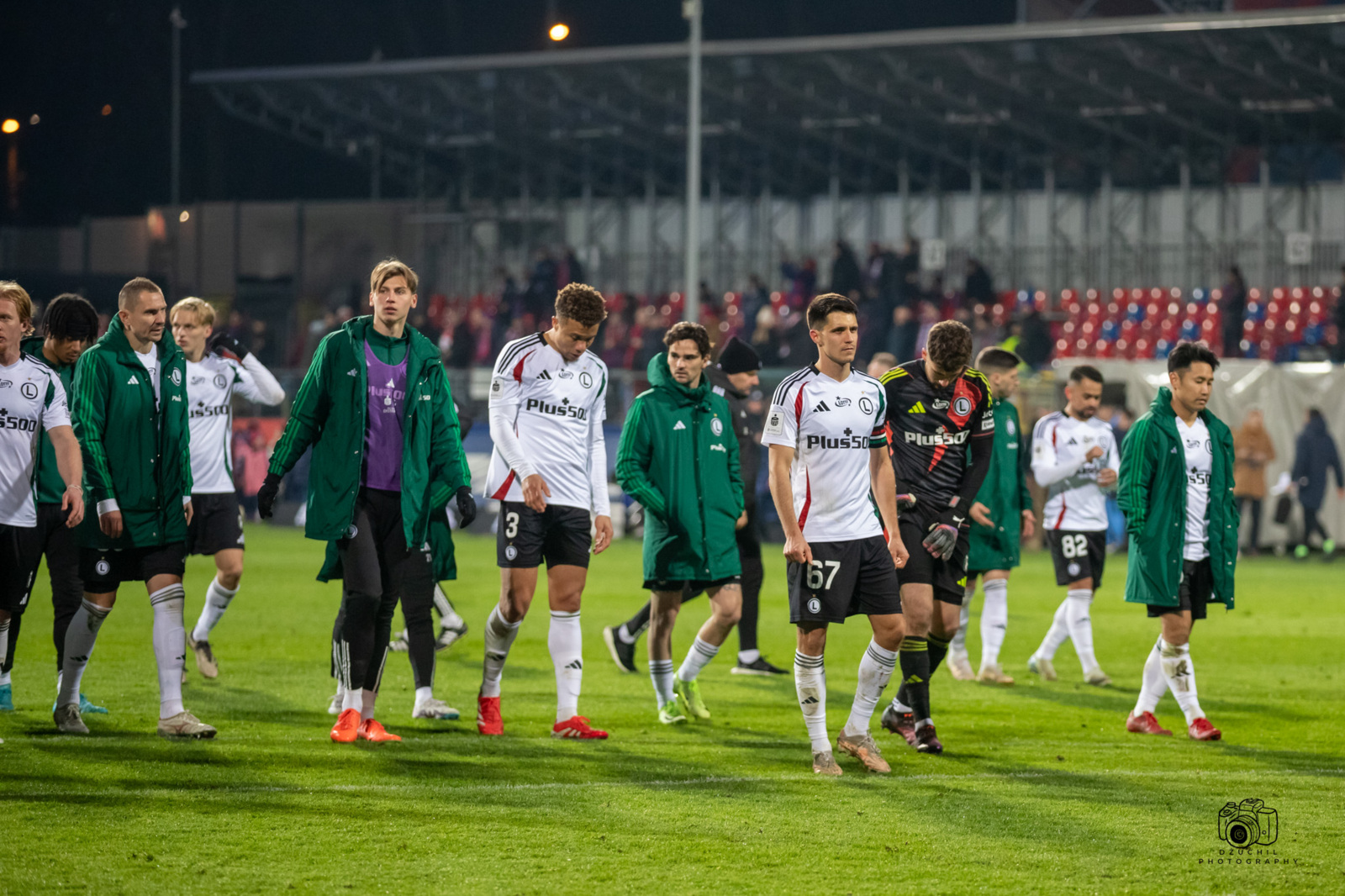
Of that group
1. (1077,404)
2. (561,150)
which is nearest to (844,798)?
(1077,404)

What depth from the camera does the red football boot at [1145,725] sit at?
841 cm

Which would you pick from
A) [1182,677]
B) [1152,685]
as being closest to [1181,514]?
[1182,677]

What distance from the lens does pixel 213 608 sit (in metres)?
9.98

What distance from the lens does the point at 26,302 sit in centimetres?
743

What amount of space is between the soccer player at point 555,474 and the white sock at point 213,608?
261 cm

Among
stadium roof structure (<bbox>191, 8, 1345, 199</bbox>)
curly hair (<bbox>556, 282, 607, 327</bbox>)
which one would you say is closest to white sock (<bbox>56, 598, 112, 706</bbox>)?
curly hair (<bbox>556, 282, 607, 327</bbox>)

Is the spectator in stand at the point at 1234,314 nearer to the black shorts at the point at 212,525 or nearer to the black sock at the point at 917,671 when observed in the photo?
the black sock at the point at 917,671

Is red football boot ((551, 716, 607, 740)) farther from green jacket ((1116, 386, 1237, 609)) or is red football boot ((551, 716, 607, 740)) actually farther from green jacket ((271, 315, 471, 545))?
green jacket ((1116, 386, 1237, 609))

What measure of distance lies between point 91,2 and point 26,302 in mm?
25520

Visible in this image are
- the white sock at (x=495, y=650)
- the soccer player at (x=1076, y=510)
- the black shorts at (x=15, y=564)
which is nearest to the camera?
the black shorts at (x=15, y=564)

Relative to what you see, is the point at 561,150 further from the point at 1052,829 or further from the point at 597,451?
the point at 1052,829

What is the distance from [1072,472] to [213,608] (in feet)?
19.1

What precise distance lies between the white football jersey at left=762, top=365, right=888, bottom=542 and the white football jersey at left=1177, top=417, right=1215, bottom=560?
2.12 metres

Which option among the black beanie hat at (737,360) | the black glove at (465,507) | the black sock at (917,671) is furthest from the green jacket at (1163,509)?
the black glove at (465,507)
